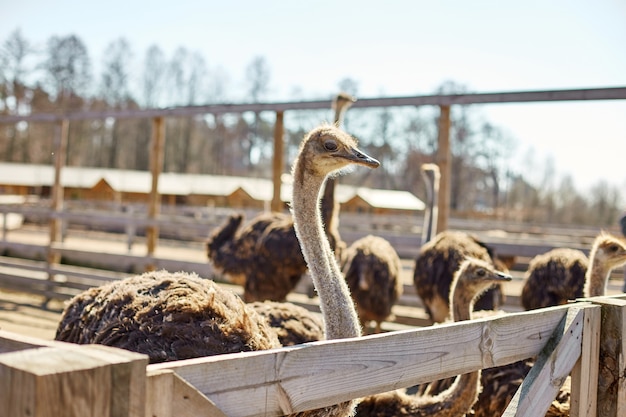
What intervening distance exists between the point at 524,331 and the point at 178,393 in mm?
1316

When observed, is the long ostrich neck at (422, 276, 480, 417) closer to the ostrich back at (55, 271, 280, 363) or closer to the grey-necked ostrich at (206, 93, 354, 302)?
the ostrich back at (55, 271, 280, 363)

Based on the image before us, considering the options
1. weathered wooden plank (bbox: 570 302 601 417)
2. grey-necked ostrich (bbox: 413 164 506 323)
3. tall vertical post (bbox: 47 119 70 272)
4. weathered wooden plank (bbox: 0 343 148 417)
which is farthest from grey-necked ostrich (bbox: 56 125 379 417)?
tall vertical post (bbox: 47 119 70 272)

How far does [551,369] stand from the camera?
2258 mm

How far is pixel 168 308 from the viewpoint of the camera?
8.69ft

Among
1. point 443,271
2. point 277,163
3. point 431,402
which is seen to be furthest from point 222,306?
point 277,163

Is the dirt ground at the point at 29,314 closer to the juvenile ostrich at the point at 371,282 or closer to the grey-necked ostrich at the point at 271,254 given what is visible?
the grey-necked ostrich at the point at 271,254

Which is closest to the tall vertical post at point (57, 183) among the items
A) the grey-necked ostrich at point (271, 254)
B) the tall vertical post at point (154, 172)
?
the tall vertical post at point (154, 172)

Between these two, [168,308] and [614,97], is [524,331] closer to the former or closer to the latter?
[168,308]

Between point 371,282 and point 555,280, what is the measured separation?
1.52 metres

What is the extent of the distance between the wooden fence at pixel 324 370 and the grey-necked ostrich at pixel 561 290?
0.53 ft

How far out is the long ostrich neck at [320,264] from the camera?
2492mm

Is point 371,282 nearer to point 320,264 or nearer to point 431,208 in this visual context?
point 431,208

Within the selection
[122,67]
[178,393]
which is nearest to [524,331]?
[178,393]

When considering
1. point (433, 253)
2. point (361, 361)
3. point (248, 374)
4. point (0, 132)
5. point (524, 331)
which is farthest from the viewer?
point (0, 132)
